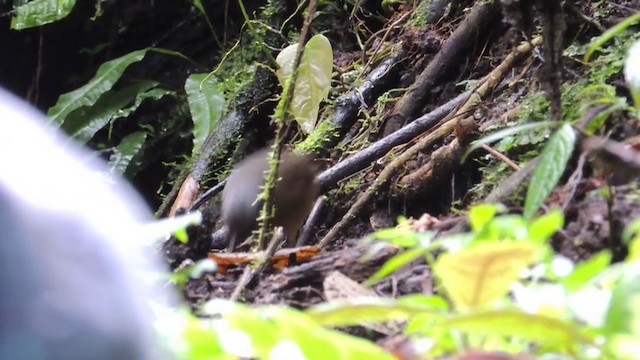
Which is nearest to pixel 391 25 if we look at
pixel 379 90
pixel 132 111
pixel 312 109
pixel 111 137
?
pixel 379 90

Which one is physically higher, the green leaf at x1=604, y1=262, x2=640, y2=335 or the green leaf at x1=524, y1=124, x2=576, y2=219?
the green leaf at x1=604, y1=262, x2=640, y2=335

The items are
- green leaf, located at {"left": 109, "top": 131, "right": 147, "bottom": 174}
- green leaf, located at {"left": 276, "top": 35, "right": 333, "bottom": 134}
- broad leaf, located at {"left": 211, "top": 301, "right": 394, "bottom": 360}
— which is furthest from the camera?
green leaf, located at {"left": 109, "top": 131, "right": 147, "bottom": 174}

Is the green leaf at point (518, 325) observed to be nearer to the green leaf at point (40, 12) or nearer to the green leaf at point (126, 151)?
the green leaf at point (126, 151)

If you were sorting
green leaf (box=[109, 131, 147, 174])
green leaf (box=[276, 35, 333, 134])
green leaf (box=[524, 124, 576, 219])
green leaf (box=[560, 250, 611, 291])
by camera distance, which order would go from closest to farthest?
green leaf (box=[560, 250, 611, 291])
green leaf (box=[524, 124, 576, 219])
green leaf (box=[276, 35, 333, 134])
green leaf (box=[109, 131, 147, 174])

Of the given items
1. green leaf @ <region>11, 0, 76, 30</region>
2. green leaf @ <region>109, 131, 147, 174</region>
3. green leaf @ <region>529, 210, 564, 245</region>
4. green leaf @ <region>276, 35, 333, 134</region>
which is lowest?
green leaf @ <region>109, 131, 147, 174</region>

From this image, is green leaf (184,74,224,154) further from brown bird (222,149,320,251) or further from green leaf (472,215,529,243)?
green leaf (472,215,529,243)

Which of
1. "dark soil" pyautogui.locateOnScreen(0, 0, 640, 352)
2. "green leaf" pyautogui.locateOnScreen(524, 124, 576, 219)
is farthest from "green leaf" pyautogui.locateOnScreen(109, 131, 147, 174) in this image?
"green leaf" pyautogui.locateOnScreen(524, 124, 576, 219)

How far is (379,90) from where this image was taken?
8.46 ft

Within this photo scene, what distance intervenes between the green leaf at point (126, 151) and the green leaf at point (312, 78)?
44.8 inches

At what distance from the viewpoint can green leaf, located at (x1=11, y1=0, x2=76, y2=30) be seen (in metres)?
3.29

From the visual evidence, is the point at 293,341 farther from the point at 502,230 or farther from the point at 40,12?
the point at 40,12

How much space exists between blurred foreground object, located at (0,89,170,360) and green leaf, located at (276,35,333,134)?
142 centimetres

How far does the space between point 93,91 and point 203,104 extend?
64cm

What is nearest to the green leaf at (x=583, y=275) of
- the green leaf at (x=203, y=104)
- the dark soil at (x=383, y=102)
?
the dark soil at (x=383, y=102)
